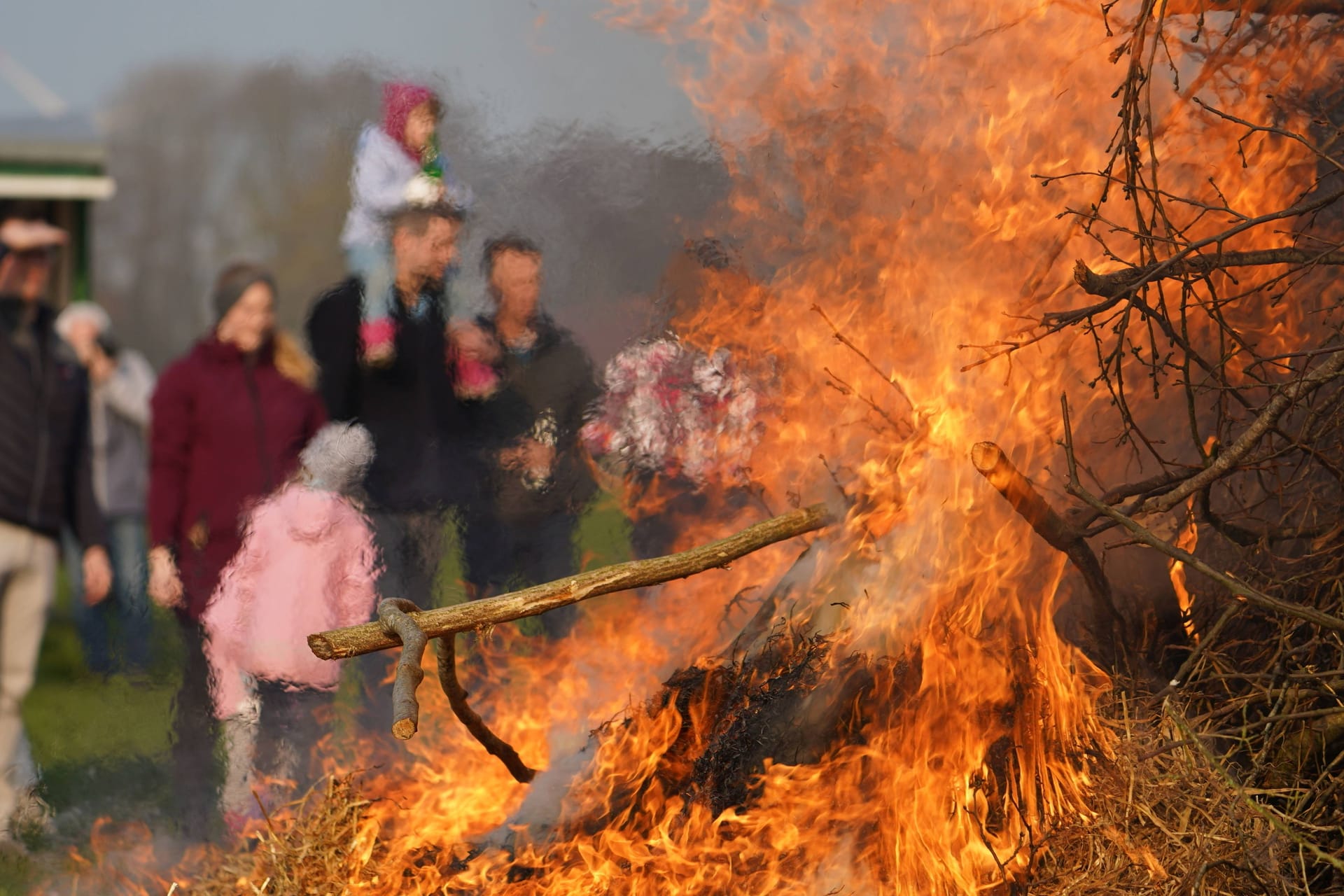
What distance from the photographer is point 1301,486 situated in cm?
376

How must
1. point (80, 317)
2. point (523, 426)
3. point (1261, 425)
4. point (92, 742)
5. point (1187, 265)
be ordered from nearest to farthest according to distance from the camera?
1. point (1261, 425)
2. point (1187, 265)
3. point (92, 742)
4. point (523, 426)
5. point (80, 317)

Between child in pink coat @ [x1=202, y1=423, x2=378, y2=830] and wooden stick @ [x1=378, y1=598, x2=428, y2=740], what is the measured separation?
1.71m

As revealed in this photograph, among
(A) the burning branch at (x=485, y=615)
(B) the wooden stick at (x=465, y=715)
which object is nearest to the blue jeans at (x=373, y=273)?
(B) the wooden stick at (x=465, y=715)

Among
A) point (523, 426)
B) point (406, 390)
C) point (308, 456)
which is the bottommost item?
point (308, 456)

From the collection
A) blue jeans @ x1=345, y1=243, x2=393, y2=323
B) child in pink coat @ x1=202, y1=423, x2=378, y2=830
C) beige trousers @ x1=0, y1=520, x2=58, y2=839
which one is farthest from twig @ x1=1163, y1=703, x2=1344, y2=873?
beige trousers @ x1=0, y1=520, x2=58, y2=839

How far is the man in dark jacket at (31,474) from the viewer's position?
4.64m

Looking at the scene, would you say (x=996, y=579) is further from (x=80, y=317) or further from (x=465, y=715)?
(x=80, y=317)

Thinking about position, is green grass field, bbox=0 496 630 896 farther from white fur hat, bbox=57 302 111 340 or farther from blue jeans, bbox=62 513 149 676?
white fur hat, bbox=57 302 111 340

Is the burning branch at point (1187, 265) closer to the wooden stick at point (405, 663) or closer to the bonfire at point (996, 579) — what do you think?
the bonfire at point (996, 579)

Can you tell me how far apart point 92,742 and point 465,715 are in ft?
7.28

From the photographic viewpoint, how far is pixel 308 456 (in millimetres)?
4656

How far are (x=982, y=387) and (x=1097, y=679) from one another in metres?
1.06

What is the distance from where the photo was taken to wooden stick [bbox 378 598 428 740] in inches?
97.6

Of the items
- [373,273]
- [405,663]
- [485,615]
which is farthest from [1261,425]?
[373,273]
